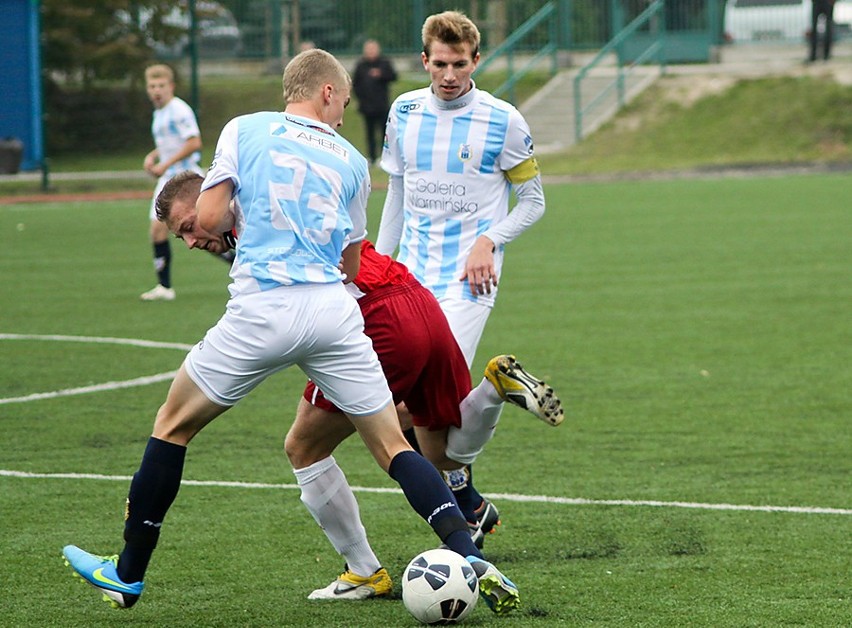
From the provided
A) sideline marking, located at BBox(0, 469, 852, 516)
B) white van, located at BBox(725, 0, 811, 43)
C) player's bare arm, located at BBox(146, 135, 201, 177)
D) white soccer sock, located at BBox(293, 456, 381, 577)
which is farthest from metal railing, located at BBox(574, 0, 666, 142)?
white soccer sock, located at BBox(293, 456, 381, 577)

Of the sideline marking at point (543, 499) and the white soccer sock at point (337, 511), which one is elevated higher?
the white soccer sock at point (337, 511)

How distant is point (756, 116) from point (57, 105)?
1600 centimetres

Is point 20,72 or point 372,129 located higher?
point 20,72

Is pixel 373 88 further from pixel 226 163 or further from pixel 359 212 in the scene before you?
pixel 226 163

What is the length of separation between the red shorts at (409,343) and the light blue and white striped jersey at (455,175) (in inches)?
28.3

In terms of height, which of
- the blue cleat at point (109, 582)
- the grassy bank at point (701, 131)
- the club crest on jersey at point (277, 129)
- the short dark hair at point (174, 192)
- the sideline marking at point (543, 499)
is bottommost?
the grassy bank at point (701, 131)

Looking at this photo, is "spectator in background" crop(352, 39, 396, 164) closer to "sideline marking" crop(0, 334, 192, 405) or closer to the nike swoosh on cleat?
"sideline marking" crop(0, 334, 192, 405)

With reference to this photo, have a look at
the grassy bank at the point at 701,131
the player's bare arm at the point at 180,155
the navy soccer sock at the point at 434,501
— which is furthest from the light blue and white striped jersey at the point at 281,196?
the grassy bank at the point at 701,131

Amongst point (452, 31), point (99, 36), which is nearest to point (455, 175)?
point (452, 31)

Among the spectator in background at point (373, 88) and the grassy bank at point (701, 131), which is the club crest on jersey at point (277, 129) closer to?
the grassy bank at point (701, 131)

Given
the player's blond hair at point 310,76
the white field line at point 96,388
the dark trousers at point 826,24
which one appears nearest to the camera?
the player's blond hair at point 310,76

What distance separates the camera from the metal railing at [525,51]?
33438 mm

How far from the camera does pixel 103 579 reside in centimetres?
462

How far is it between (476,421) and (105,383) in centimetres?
429
